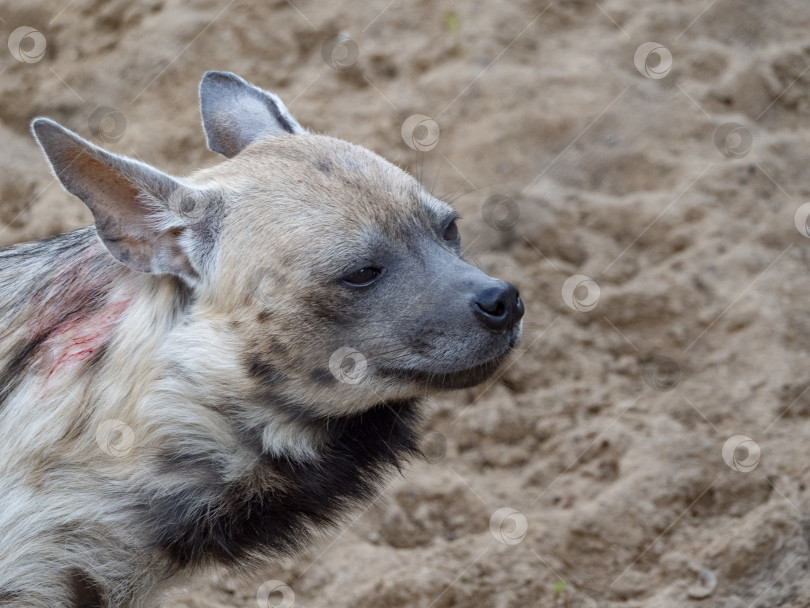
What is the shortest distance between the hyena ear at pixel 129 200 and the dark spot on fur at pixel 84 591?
3.56 ft

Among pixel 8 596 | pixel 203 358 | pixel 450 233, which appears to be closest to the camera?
pixel 8 596

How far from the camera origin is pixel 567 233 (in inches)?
217


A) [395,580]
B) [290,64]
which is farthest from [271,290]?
[290,64]

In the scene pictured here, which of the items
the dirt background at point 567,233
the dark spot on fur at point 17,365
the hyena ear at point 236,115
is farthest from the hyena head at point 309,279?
the dirt background at point 567,233

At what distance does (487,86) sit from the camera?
5945 millimetres

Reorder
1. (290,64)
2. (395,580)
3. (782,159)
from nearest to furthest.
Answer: (395,580) → (782,159) → (290,64)

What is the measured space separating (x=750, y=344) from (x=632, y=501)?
1.16 metres

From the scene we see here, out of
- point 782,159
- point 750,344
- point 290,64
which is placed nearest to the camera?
point 750,344

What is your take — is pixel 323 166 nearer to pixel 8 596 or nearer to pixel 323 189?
pixel 323 189

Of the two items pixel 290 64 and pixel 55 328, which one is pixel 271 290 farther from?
pixel 290 64

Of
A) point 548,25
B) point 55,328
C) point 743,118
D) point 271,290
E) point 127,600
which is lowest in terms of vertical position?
point 127,600

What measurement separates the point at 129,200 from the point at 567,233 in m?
3.06

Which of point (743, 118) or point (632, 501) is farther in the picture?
point (743, 118)

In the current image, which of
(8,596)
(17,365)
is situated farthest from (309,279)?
(8,596)
